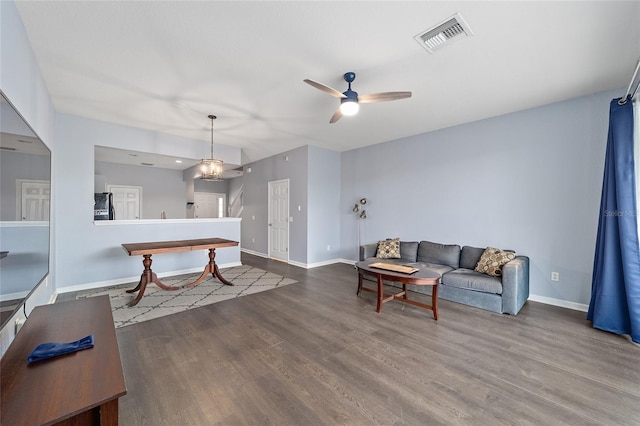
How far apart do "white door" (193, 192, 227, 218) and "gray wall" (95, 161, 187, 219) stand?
1.68 ft

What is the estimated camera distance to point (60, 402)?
978 millimetres

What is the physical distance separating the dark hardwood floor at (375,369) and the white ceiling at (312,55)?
281 centimetres

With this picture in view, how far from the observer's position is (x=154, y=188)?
7.95m

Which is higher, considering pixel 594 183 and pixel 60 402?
pixel 594 183

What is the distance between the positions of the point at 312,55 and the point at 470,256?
3.75m

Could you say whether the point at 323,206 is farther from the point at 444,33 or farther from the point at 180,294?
the point at 444,33

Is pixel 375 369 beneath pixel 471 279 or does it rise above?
beneath

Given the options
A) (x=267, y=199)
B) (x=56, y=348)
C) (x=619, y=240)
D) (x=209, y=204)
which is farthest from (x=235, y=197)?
(x=619, y=240)

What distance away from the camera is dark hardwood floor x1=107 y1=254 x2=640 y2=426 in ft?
5.70

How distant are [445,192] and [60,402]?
5.08 m

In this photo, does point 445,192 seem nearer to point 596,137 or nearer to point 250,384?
point 596,137

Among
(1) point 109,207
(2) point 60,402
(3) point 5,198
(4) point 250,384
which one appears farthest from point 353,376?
(1) point 109,207

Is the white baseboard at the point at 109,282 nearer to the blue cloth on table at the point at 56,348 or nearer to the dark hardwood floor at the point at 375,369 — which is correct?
the dark hardwood floor at the point at 375,369

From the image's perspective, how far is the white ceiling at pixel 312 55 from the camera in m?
2.04
